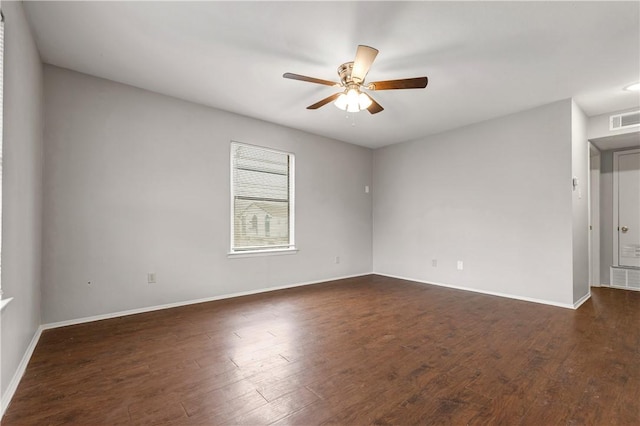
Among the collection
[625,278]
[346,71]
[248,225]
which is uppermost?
[346,71]

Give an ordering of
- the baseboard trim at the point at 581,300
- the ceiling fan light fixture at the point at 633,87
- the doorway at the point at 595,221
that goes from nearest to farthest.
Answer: the ceiling fan light fixture at the point at 633,87 → the baseboard trim at the point at 581,300 → the doorway at the point at 595,221

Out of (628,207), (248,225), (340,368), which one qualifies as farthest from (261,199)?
(628,207)

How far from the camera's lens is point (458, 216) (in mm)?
4805

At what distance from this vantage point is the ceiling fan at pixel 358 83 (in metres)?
2.30

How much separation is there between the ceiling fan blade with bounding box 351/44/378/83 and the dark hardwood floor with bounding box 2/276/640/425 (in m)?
2.30

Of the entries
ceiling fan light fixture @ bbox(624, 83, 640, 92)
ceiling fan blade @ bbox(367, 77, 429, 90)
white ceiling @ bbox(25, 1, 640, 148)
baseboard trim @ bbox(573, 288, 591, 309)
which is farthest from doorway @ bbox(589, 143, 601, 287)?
ceiling fan blade @ bbox(367, 77, 429, 90)

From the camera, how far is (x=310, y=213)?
513 cm

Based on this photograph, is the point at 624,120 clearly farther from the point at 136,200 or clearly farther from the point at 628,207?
the point at 136,200

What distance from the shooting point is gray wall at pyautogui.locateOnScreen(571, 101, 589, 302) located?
372cm

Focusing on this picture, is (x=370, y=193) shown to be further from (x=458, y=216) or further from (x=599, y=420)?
(x=599, y=420)

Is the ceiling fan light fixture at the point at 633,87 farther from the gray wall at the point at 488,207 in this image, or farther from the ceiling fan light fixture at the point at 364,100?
the ceiling fan light fixture at the point at 364,100

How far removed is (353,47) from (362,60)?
390 mm

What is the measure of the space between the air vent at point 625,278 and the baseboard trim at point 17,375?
7.27m

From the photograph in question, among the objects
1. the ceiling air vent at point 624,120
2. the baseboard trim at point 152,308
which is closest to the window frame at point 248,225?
the baseboard trim at point 152,308
